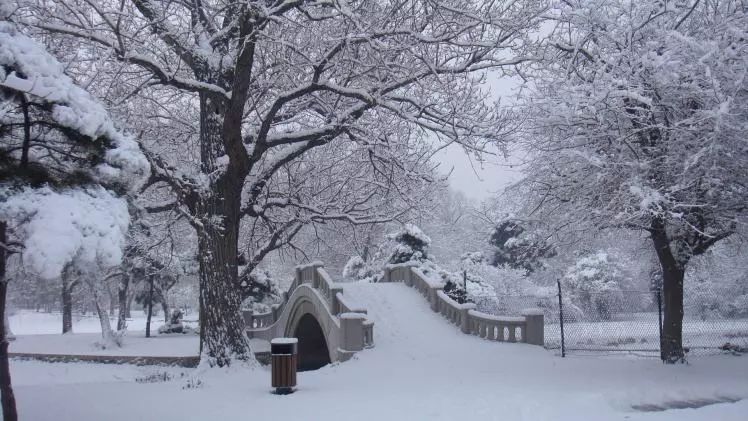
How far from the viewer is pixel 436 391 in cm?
940

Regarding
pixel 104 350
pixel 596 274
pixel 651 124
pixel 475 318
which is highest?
pixel 651 124

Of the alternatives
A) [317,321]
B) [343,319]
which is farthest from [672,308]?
[317,321]

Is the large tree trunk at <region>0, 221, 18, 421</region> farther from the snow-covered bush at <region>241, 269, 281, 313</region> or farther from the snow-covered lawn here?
the snow-covered bush at <region>241, 269, 281, 313</region>

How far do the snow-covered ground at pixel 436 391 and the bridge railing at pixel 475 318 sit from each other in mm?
565

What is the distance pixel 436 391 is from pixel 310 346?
16403mm

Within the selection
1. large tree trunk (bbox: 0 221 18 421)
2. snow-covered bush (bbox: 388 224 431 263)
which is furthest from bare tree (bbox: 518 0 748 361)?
snow-covered bush (bbox: 388 224 431 263)

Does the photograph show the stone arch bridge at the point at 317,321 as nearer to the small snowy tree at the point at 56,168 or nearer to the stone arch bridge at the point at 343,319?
the stone arch bridge at the point at 343,319

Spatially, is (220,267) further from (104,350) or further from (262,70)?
(104,350)

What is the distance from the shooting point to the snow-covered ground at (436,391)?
7840 mm

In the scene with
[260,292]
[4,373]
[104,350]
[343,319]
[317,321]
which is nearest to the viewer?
[4,373]

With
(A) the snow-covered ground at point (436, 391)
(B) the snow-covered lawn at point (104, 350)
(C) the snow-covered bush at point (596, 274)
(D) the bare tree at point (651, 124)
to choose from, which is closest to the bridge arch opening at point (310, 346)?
(B) the snow-covered lawn at point (104, 350)

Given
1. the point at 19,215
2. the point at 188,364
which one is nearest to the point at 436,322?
the point at 188,364

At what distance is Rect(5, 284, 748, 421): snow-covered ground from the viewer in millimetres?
7840

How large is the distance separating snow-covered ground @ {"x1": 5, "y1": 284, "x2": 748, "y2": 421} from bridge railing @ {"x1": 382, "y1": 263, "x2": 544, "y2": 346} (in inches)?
22.2
